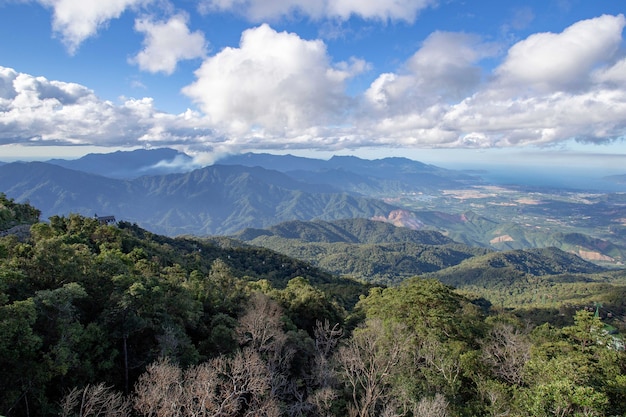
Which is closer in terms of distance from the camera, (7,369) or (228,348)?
(7,369)

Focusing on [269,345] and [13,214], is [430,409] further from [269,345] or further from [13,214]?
[13,214]

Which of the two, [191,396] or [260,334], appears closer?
[191,396]

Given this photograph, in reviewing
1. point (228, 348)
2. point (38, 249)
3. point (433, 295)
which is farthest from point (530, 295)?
point (38, 249)

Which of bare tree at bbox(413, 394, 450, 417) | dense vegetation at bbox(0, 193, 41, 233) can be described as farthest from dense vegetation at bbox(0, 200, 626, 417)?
dense vegetation at bbox(0, 193, 41, 233)

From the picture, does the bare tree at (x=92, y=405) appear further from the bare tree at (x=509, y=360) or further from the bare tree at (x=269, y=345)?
the bare tree at (x=509, y=360)

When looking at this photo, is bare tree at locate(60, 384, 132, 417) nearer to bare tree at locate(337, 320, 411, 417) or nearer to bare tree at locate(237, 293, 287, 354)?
bare tree at locate(237, 293, 287, 354)

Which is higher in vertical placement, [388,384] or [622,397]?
[622,397]

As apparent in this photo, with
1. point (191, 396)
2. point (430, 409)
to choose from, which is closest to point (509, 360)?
point (430, 409)

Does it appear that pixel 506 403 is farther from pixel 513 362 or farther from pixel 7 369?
pixel 7 369
